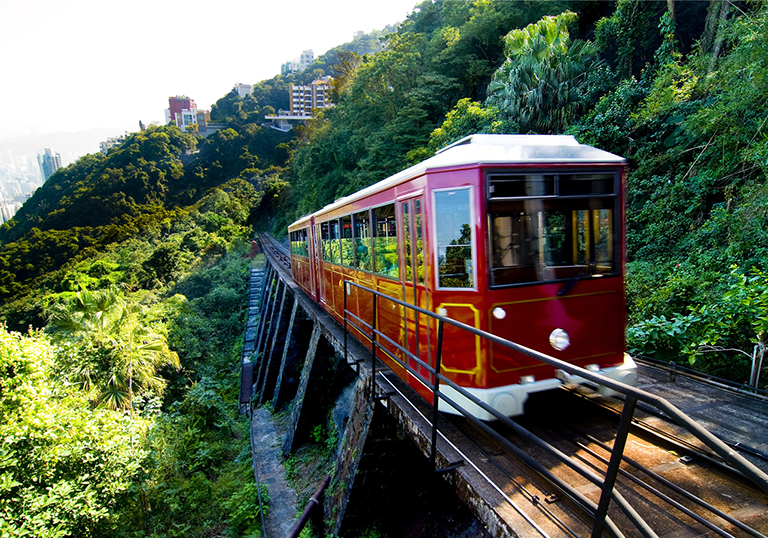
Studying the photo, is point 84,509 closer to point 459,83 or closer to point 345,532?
point 345,532

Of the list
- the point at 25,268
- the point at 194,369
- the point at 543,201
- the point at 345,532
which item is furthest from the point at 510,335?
the point at 25,268

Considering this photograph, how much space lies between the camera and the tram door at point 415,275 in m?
4.32

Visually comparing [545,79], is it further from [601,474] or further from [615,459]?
[615,459]

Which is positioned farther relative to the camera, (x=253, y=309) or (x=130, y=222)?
(x=130, y=222)

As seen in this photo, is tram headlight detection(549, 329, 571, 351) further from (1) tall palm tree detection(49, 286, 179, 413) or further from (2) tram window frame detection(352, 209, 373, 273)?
(1) tall palm tree detection(49, 286, 179, 413)

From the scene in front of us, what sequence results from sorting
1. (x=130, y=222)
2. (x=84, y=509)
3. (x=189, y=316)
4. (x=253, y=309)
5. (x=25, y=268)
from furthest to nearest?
(x=130, y=222), (x=25, y=268), (x=253, y=309), (x=189, y=316), (x=84, y=509)

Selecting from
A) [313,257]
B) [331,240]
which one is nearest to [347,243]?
[331,240]

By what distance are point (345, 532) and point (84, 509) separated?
4.69m

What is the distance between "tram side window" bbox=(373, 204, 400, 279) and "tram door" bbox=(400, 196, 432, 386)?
30 centimetres

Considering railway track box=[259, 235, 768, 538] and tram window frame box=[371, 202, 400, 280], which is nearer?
railway track box=[259, 235, 768, 538]

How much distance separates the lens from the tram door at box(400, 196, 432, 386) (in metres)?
4.32

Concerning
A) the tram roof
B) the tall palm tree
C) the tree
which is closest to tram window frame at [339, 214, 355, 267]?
the tram roof

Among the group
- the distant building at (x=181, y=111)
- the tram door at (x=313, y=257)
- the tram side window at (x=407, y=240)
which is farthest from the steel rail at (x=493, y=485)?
the distant building at (x=181, y=111)

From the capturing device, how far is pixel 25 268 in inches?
1757
